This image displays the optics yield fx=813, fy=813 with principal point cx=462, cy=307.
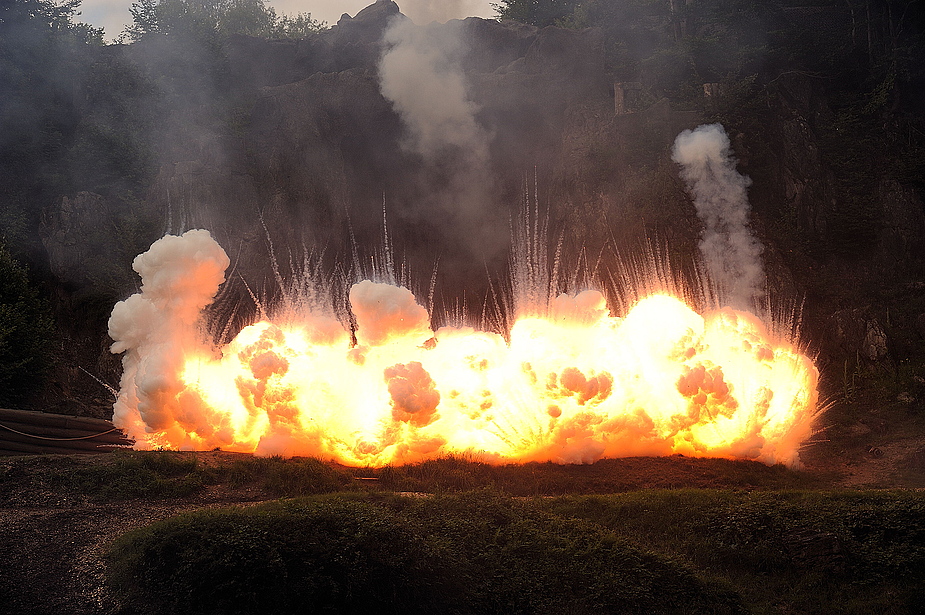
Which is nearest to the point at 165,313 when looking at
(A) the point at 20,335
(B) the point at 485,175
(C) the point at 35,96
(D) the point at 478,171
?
(A) the point at 20,335

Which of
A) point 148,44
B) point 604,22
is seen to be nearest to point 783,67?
point 604,22

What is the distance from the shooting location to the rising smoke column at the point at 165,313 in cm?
2302

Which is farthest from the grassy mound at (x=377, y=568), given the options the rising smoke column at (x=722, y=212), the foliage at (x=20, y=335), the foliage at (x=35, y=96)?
the foliage at (x=35, y=96)

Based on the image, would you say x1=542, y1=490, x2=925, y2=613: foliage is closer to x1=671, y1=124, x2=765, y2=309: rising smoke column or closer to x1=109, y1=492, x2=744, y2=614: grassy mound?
x1=109, y1=492, x2=744, y2=614: grassy mound

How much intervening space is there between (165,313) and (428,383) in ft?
26.9

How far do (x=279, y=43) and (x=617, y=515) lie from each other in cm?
2991

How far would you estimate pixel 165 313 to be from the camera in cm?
2377

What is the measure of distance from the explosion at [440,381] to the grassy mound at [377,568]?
5.74 m

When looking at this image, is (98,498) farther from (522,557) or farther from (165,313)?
(522,557)

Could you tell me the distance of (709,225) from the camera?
30594 millimetres

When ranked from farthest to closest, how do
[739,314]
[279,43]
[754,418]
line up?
[279,43], [739,314], [754,418]

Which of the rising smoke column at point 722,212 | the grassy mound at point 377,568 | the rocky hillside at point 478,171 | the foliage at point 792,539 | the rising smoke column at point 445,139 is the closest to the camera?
the grassy mound at point 377,568

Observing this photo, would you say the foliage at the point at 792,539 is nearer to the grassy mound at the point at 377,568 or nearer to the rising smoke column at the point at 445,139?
the grassy mound at the point at 377,568

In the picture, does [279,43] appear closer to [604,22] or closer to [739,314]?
[604,22]
